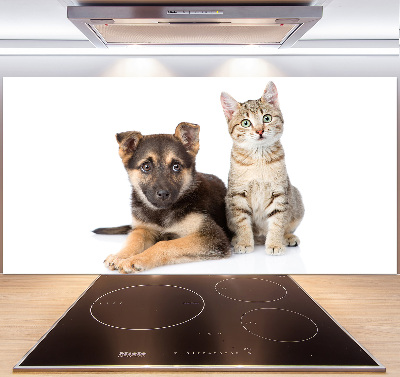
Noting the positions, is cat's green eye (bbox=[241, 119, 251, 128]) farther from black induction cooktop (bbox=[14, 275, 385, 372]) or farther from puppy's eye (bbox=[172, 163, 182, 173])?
black induction cooktop (bbox=[14, 275, 385, 372])

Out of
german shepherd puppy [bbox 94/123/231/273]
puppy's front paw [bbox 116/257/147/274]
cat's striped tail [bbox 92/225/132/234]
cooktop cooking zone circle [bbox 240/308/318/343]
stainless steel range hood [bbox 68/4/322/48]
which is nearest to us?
cooktop cooking zone circle [bbox 240/308/318/343]

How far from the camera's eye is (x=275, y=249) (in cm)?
148

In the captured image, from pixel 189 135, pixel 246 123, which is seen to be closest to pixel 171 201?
pixel 189 135

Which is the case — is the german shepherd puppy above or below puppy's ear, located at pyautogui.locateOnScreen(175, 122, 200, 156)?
below

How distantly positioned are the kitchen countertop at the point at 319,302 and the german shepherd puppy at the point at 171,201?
0.27 metres

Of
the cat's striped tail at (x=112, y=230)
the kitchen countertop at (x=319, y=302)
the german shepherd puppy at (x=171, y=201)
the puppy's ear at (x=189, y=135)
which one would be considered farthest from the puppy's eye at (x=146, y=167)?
the kitchen countertop at (x=319, y=302)

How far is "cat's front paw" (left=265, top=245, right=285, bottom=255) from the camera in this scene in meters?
1.48

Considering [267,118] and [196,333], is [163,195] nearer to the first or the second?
[267,118]

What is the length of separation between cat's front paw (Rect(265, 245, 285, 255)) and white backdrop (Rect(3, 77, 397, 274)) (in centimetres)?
6

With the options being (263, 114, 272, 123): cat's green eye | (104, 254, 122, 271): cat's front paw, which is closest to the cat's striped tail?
(104, 254, 122, 271): cat's front paw

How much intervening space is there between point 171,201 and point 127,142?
0.26 m

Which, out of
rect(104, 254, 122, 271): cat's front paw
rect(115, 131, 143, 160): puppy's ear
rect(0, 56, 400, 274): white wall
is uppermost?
rect(0, 56, 400, 274): white wall

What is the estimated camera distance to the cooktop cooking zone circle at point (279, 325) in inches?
Result: 33.9

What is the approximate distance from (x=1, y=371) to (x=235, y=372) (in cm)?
41
